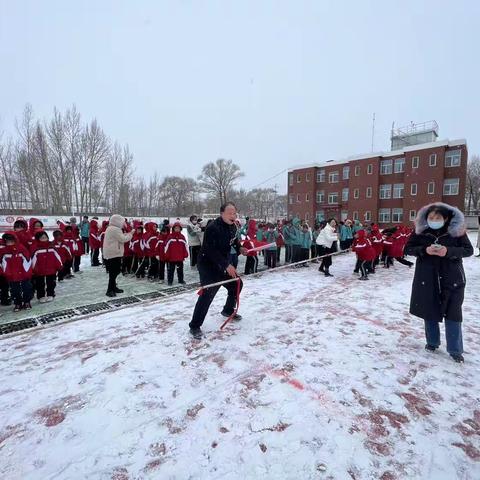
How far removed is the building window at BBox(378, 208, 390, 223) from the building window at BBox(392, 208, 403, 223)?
67 centimetres

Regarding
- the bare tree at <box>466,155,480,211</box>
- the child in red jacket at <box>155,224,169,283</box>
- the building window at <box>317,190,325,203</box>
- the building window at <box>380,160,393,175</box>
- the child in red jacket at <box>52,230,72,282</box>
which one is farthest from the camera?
the bare tree at <box>466,155,480,211</box>

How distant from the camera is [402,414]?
263 centimetres

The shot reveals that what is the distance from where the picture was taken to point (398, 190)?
125 ft

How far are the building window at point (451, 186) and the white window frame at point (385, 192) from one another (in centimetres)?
615

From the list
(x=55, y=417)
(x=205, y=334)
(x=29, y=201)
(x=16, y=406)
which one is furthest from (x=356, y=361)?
(x=29, y=201)

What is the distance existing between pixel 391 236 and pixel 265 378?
915cm

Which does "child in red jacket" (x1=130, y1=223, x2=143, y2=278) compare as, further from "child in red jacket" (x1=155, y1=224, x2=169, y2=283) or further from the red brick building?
the red brick building

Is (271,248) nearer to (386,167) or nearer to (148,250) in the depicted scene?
(148,250)

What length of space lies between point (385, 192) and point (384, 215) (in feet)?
10.1

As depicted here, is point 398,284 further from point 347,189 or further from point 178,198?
point 178,198

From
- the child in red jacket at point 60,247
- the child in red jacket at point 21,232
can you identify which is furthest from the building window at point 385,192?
the child in red jacket at point 21,232

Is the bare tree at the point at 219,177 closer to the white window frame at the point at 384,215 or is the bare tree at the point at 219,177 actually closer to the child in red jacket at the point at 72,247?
the white window frame at the point at 384,215

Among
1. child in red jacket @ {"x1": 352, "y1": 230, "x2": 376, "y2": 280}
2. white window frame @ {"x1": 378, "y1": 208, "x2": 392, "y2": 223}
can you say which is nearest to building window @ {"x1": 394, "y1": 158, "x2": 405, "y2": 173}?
white window frame @ {"x1": 378, "y1": 208, "x2": 392, "y2": 223}

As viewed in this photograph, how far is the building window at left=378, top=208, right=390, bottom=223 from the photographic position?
128 feet
